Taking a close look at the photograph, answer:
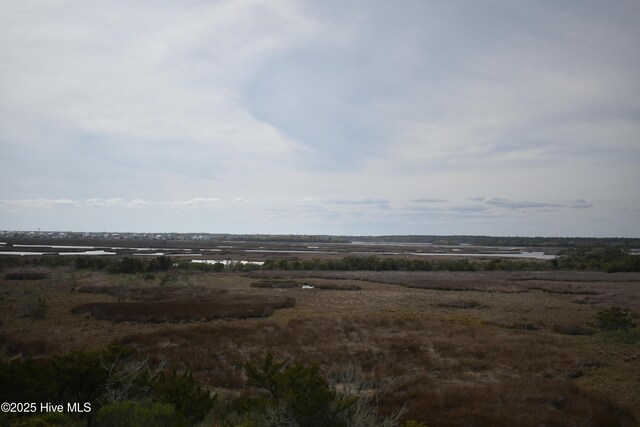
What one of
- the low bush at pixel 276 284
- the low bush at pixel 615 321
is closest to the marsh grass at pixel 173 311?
the low bush at pixel 276 284

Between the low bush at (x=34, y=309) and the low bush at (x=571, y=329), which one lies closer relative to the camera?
the low bush at (x=571, y=329)

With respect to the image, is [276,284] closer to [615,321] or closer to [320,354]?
[320,354]

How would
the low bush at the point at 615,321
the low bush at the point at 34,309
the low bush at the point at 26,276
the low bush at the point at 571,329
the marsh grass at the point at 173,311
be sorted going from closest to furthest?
the low bush at the point at 615,321, the low bush at the point at 571,329, the low bush at the point at 34,309, the marsh grass at the point at 173,311, the low bush at the point at 26,276

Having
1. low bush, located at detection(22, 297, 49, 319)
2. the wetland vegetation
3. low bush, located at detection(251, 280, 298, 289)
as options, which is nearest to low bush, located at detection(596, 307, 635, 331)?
the wetland vegetation

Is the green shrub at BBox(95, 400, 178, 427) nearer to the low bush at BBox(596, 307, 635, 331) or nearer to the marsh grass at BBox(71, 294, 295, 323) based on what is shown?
the marsh grass at BBox(71, 294, 295, 323)

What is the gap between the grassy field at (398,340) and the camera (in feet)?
36.8

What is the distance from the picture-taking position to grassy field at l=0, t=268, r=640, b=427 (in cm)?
1120

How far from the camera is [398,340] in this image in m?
18.4

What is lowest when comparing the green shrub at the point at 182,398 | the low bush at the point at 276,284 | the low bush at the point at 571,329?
the low bush at the point at 276,284

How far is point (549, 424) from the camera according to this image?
32.6ft

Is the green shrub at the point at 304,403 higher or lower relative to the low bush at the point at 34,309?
higher

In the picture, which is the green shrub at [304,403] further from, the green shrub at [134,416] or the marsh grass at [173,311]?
the marsh grass at [173,311]

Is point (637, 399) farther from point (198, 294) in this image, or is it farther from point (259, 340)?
point (198, 294)

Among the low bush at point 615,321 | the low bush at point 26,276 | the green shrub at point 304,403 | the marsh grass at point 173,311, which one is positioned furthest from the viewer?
the low bush at point 26,276
